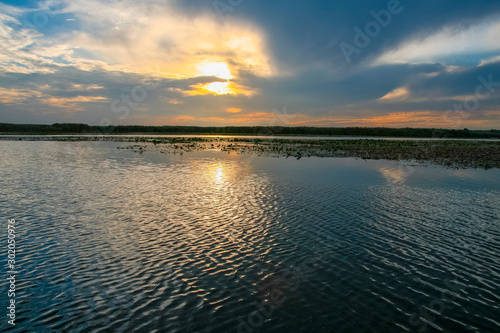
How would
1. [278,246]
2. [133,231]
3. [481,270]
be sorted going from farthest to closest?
[133,231]
[278,246]
[481,270]

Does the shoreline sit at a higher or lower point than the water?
higher

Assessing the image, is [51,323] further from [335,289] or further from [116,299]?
[335,289]

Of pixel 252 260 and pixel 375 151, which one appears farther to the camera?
pixel 375 151

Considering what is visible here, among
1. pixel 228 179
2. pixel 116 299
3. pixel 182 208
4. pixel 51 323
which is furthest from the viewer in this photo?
pixel 228 179

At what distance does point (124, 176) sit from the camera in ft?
91.0

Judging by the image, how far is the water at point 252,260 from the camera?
741cm

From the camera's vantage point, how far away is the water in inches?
292

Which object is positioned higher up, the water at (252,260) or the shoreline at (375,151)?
the shoreline at (375,151)

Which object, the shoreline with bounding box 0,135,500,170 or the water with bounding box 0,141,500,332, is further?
the shoreline with bounding box 0,135,500,170

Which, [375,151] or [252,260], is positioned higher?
[375,151]

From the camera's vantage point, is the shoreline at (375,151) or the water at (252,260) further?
the shoreline at (375,151)

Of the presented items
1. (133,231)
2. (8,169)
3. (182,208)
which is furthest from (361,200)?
(8,169)

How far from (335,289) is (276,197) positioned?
1170 cm

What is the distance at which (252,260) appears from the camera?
10.6 metres
